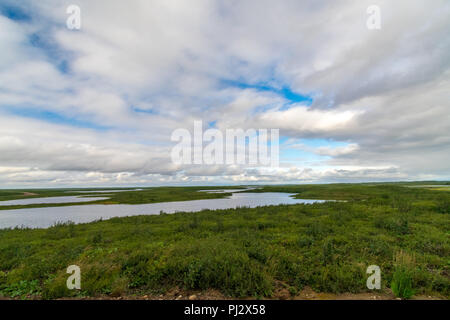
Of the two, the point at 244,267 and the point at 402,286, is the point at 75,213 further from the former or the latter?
the point at 402,286

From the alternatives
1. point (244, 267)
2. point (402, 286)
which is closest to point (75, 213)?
point (244, 267)

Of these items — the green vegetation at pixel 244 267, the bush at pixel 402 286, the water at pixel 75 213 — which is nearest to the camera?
the bush at pixel 402 286

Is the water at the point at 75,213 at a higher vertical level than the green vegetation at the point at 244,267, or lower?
lower

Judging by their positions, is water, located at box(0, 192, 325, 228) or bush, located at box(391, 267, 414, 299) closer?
bush, located at box(391, 267, 414, 299)

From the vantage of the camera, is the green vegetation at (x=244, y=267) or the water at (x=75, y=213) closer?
the green vegetation at (x=244, y=267)

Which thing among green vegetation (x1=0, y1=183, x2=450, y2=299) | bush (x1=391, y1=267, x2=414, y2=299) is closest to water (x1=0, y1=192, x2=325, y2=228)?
green vegetation (x1=0, y1=183, x2=450, y2=299)

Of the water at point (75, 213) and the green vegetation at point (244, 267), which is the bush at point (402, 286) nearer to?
the green vegetation at point (244, 267)

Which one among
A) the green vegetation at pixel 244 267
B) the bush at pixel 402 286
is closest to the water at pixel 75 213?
the green vegetation at pixel 244 267

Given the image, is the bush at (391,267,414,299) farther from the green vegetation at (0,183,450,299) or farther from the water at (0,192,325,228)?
the water at (0,192,325,228)
